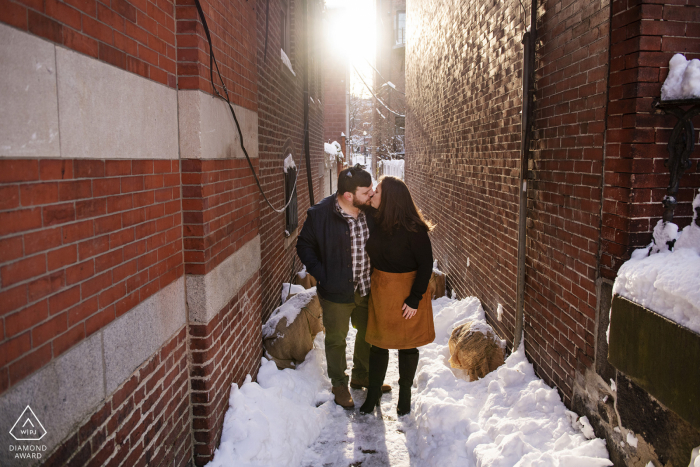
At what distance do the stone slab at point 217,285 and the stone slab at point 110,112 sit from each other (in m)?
0.80

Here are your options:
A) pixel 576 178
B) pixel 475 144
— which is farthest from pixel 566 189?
pixel 475 144

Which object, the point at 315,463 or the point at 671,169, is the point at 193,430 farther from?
the point at 671,169

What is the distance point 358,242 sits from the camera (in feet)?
13.1

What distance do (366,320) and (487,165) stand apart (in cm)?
229

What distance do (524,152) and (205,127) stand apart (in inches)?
106

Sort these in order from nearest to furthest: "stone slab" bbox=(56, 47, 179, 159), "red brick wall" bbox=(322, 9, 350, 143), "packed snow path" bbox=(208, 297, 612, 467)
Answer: "stone slab" bbox=(56, 47, 179, 159), "packed snow path" bbox=(208, 297, 612, 467), "red brick wall" bbox=(322, 9, 350, 143)

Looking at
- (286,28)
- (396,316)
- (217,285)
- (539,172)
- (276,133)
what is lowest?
(396,316)

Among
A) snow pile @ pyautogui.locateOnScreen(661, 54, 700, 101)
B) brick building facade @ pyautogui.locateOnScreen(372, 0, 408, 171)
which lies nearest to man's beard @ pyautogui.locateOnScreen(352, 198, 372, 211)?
snow pile @ pyautogui.locateOnScreen(661, 54, 700, 101)

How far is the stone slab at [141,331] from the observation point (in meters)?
2.14

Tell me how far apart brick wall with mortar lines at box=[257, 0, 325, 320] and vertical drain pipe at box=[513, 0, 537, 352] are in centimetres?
253

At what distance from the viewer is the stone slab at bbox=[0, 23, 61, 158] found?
149 cm

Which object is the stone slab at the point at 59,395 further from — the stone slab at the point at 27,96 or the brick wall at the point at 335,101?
the brick wall at the point at 335,101

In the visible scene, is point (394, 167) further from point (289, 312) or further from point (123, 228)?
point (123, 228)

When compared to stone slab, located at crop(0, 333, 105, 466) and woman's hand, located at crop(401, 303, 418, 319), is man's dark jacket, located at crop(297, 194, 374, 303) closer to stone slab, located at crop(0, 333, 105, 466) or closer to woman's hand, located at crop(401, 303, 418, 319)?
woman's hand, located at crop(401, 303, 418, 319)
